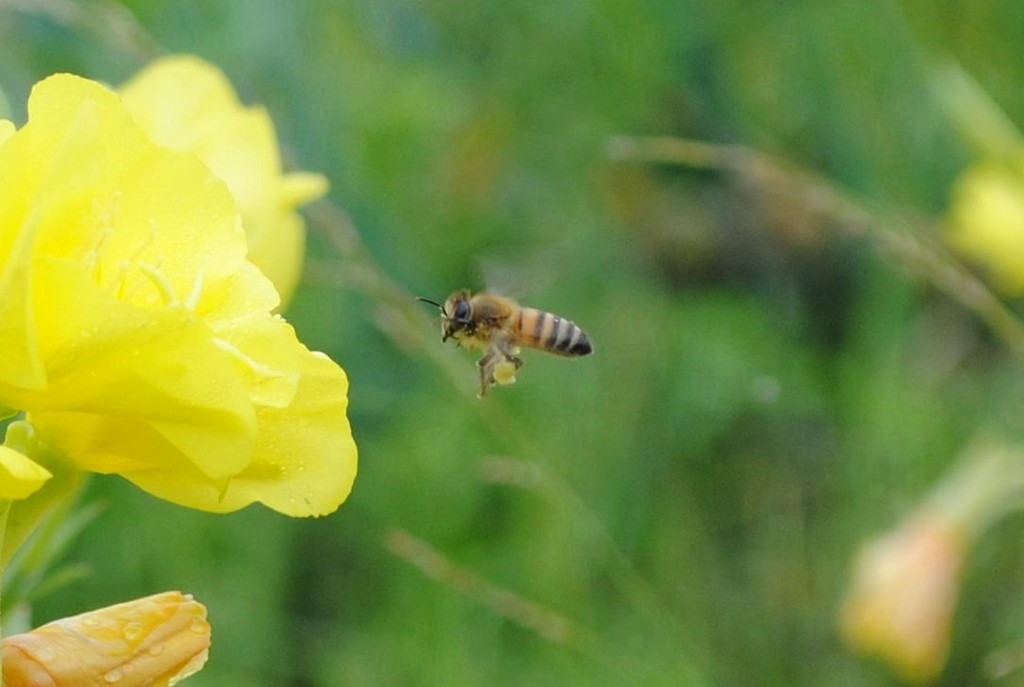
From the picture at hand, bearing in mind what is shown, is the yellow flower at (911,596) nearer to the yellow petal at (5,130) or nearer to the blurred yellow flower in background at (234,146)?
the blurred yellow flower in background at (234,146)

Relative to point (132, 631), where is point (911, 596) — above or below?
above

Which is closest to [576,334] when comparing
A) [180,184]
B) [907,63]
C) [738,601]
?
[180,184]

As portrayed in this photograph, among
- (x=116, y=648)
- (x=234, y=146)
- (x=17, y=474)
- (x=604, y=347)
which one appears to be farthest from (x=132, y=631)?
(x=604, y=347)

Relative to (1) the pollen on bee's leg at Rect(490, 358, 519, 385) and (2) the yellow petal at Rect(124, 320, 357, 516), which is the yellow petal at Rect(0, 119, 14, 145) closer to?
(2) the yellow petal at Rect(124, 320, 357, 516)

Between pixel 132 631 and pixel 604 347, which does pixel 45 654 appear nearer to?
pixel 132 631

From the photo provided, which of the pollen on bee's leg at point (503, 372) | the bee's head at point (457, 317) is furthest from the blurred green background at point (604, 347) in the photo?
the pollen on bee's leg at point (503, 372)

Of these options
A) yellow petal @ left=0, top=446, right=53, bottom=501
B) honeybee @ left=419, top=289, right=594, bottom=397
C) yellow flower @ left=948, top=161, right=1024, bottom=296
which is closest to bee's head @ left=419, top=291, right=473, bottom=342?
honeybee @ left=419, top=289, right=594, bottom=397

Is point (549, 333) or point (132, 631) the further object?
point (549, 333)
